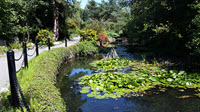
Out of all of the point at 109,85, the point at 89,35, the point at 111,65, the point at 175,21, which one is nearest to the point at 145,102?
the point at 109,85

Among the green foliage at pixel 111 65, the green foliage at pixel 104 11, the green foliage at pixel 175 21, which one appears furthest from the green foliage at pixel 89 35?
the green foliage at pixel 104 11

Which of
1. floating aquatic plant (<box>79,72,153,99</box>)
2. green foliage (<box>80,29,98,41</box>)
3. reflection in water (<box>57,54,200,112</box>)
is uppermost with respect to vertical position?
green foliage (<box>80,29,98,41</box>)

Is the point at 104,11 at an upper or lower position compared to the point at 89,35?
upper

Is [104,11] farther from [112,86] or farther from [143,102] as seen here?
[143,102]

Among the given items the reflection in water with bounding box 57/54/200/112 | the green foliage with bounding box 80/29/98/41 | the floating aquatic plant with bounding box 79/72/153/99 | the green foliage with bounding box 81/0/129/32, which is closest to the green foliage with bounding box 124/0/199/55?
the reflection in water with bounding box 57/54/200/112

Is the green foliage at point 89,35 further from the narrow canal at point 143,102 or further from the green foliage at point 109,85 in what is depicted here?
the narrow canal at point 143,102

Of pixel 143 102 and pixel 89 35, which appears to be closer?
pixel 143 102

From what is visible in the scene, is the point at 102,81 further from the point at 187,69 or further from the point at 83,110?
the point at 187,69

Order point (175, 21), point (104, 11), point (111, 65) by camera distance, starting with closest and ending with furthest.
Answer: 1. point (111, 65)
2. point (175, 21)
3. point (104, 11)

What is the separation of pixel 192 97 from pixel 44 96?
4697 millimetres

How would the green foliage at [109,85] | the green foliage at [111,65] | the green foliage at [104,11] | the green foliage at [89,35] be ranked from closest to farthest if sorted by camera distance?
1. the green foliage at [109,85]
2. the green foliage at [111,65]
3. the green foliage at [89,35]
4. the green foliage at [104,11]

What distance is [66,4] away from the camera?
770 inches

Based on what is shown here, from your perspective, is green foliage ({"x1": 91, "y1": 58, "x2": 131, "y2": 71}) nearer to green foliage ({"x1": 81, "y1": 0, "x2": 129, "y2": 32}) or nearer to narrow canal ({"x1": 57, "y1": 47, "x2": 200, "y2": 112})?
narrow canal ({"x1": 57, "y1": 47, "x2": 200, "y2": 112})

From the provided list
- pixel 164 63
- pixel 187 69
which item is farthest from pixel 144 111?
pixel 164 63
